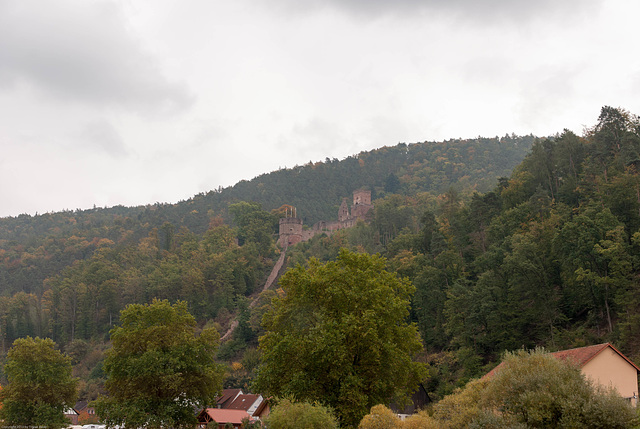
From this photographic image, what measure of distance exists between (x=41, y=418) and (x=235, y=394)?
2568cm

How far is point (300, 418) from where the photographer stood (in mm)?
22141

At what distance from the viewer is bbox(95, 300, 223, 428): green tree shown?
1312 inches

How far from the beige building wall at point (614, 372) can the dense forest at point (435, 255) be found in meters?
8.86

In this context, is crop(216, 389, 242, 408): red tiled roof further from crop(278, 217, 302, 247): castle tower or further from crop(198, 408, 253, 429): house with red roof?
crop(278, 217, 302, 247): castle tower

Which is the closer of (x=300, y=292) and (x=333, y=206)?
(x=300, y=292)

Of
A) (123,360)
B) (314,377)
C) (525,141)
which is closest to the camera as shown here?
(314,377)

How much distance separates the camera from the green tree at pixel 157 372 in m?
33.3

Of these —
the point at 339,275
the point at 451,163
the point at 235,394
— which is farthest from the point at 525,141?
the point at 339,275

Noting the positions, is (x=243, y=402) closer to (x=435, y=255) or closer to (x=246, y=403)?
(x=246, y=403)

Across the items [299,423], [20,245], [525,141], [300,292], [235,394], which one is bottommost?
[235,394]

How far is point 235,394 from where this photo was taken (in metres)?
62.7

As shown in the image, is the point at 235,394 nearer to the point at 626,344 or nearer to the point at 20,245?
the point at 626,344

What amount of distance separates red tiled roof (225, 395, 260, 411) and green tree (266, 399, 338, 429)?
38485mm

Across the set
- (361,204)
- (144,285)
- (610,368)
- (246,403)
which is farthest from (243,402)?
(361,204)
